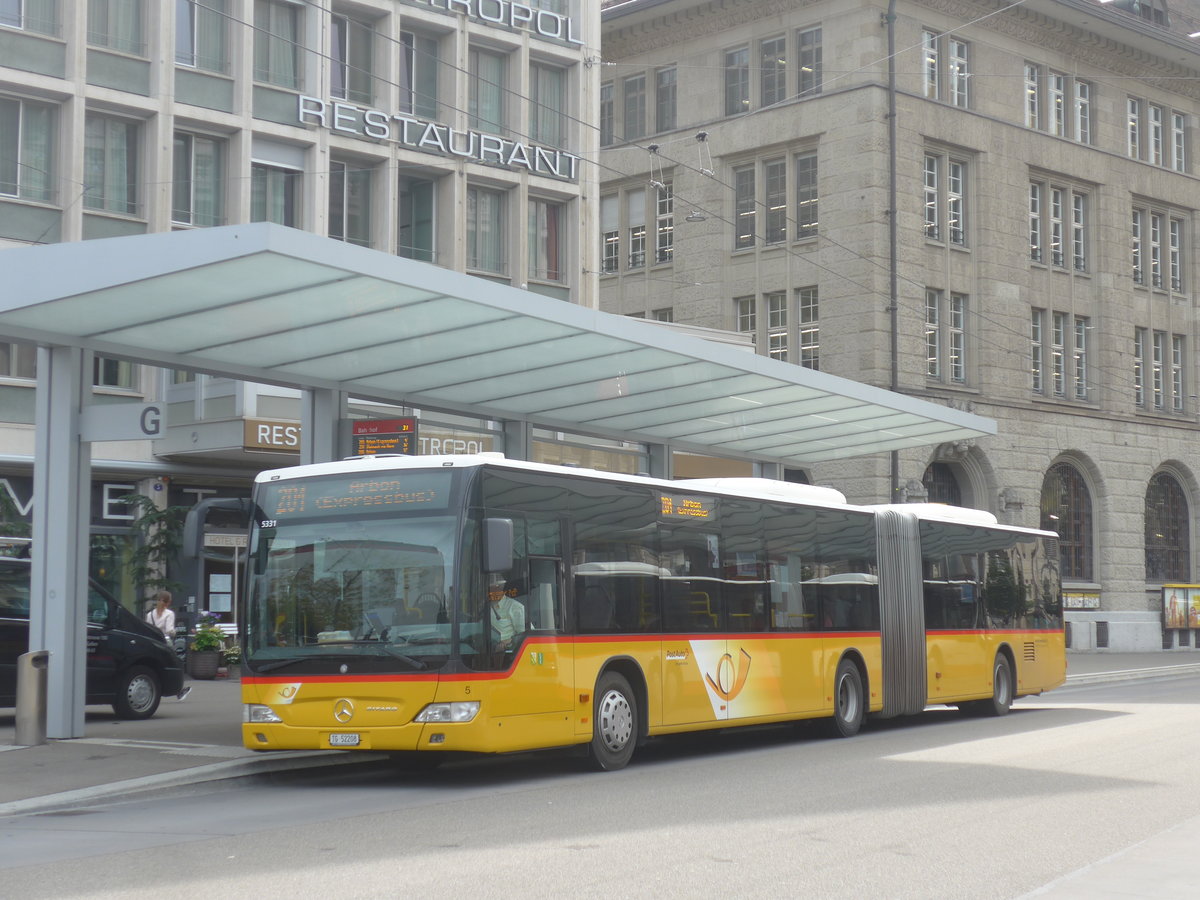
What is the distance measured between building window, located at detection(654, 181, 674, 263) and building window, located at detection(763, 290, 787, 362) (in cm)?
402

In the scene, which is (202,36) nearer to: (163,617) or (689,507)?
(163,617)

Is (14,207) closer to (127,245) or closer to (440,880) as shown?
(127,245)

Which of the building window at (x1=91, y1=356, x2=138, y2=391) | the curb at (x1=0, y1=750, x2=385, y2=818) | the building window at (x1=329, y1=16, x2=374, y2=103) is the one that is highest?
the building window at (x1=329, y1=16, x2=374, y2=103)

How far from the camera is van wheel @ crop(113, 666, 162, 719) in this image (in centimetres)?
2036

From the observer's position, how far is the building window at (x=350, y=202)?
3341 cm

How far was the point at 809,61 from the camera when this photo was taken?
151ft

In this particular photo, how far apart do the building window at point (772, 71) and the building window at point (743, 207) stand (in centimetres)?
207

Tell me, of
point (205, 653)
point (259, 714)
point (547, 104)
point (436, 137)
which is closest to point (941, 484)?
point (547, 104)

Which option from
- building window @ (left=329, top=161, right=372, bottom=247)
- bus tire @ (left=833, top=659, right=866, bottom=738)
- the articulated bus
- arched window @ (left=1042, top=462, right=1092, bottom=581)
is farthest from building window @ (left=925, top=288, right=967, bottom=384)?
the articulated bus

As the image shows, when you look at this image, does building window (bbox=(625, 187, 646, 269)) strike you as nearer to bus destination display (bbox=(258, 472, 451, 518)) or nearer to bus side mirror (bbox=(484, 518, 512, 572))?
bus destination display (bbox=(258, 472, 451, 518))

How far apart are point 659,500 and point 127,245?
5.60 meters

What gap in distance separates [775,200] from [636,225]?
5.34m

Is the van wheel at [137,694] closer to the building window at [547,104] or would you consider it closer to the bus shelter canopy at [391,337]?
the bus shelter canopy at [391,337]

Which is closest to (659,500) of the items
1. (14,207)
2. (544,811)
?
(544,811)
